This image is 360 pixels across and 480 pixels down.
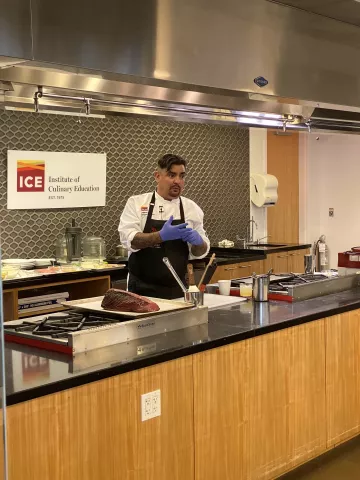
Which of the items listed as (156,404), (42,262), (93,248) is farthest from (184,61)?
(93,248)

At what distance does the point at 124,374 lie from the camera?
8.29 feet

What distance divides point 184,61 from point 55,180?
3.34 m

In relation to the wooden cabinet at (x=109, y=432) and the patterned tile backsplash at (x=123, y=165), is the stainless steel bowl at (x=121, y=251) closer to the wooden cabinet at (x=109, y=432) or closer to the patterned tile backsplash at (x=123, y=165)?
the patterned tile backsplash at (x=123, y=165)

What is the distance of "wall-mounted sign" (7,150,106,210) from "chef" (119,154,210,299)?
1.51m

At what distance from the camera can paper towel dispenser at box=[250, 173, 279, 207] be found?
7570mm

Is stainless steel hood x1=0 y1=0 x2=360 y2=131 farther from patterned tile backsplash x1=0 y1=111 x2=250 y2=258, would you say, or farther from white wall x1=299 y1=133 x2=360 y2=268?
white wall x1=299 y1=133 x2=360 y2=268

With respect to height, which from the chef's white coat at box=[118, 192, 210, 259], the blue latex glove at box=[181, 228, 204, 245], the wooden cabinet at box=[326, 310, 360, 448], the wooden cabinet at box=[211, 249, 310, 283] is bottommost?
the wooden cabinet at box=[326, 310, 360, 448]

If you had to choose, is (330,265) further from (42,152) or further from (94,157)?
(42,152)

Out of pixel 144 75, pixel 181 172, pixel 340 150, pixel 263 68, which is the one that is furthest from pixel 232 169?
pixel 144 75

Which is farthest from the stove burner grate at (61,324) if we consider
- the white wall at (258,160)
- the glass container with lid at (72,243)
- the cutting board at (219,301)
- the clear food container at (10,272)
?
the white wall at (258,160)

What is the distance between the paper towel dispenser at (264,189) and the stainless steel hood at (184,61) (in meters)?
3.62

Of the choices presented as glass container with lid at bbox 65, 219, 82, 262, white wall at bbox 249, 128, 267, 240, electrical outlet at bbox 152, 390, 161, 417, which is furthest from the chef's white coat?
white wall at bbox 249, 128, 267, 240

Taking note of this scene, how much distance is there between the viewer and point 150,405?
2625mm

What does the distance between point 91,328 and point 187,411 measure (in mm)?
548
